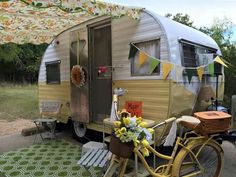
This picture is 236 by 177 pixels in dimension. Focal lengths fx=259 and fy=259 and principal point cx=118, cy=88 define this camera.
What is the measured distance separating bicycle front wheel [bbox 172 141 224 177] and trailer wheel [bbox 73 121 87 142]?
2.95 meters

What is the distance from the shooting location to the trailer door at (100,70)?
17.0 ft

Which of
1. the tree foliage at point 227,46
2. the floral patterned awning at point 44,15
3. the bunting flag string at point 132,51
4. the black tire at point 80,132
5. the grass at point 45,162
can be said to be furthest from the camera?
the tree foliage at point 227,46

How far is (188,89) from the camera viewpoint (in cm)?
446

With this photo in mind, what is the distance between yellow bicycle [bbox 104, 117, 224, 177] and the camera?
307 centimetres

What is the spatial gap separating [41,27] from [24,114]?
5.18 meters

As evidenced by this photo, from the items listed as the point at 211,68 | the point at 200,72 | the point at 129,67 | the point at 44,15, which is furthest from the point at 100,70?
the point at 211,68

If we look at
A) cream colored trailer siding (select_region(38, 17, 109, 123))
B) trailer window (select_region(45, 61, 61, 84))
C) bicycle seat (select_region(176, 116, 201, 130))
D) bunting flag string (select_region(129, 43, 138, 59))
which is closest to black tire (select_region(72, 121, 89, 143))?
cream colored trailer siding (select_region(38, 17, 109, 123))

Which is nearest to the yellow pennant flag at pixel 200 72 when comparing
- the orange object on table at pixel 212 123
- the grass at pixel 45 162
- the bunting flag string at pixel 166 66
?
the bunting flag string at pixel 166 66

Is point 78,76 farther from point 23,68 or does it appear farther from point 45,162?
point 23,68

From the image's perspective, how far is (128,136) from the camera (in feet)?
8.58

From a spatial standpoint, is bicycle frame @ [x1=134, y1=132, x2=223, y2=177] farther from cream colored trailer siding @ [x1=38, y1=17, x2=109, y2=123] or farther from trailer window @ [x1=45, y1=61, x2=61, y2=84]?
trailer window @ [x1=45, y1=61, x2=61, y2=84]

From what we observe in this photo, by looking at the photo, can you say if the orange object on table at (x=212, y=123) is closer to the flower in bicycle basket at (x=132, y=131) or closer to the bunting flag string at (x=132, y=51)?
the flower in bicycle basket at (x=132, y=131)

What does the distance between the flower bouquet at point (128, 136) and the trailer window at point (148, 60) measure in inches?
67.7

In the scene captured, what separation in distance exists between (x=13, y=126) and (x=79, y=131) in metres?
3.16
